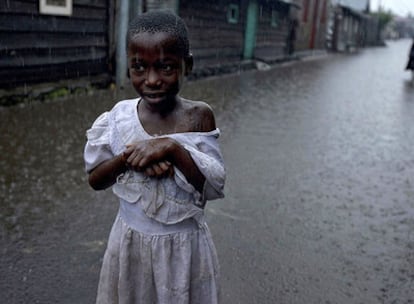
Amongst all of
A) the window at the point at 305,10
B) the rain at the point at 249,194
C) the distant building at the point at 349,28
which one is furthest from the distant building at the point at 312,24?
the rain at the point at 249,194

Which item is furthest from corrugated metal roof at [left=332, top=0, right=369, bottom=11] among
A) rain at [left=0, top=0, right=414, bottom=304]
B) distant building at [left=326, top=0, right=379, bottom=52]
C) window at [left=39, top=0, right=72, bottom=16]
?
window at [left=39, top=0, right=72, bottom=16]

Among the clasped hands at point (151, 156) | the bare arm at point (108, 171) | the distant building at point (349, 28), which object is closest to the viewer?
the clasped hands at point (151, 156)

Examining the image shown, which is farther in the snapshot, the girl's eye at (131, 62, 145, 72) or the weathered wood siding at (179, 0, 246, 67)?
the weathered wood siding at (179, 0, 246, 67)

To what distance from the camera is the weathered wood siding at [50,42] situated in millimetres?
6930

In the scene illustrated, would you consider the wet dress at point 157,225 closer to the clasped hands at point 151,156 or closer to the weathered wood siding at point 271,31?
the clasped hands at point 151,156

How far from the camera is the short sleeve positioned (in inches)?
62.6

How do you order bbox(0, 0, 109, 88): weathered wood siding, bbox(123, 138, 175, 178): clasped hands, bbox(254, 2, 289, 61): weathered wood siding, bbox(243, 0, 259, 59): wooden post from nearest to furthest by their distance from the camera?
bbox(123, 138, 175, 178): clasped hands, bbox(0, 0, 109, 88): weathered wood siding, bbox(243, 0, 259, 59): wooden post, bbox(254, 2, 289, 61): weathered wood siding

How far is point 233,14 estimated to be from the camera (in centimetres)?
1501

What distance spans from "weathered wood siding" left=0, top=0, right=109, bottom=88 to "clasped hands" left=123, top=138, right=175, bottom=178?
6.11m

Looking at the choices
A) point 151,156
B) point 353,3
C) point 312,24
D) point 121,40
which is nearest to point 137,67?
point 151,156

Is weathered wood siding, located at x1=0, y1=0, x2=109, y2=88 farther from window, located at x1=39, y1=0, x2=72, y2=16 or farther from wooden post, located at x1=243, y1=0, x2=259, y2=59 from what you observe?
wooden post, located at x1=243, y1=0, x2=259, y2=59

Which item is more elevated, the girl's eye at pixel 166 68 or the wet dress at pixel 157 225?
the girl's eye at pixel 166 68

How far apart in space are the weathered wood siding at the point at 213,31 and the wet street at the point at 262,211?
16.3 feet

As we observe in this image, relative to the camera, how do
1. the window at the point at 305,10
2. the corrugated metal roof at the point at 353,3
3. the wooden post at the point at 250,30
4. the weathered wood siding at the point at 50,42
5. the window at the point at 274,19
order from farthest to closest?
the corrugated metal roof at the point at 353,3 < the window at the point at 305,10 < the window at the point at 274,19 < the wooden post at the point at 250,30 < the weathered wood siding at the point at 50,42
